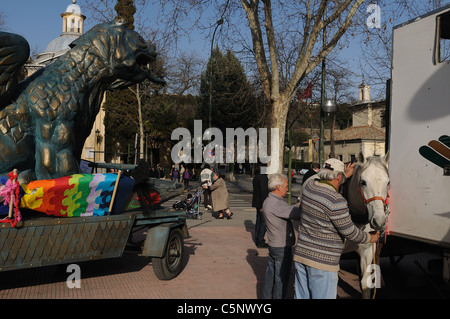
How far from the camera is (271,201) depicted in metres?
5.35

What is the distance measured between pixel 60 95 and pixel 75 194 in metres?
1.68

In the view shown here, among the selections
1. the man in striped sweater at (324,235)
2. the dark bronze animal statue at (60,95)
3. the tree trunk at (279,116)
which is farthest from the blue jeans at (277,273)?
the tree trunk at (279,116)

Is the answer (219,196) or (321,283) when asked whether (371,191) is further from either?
(219,196)

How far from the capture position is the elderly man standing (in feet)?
17.1

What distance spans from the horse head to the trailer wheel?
301 centimetres

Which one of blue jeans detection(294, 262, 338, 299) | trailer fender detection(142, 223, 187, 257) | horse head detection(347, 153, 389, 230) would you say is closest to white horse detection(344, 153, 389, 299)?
horse head detection(347, 153, 389, 230)

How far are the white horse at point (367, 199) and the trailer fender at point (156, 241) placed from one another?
277cm

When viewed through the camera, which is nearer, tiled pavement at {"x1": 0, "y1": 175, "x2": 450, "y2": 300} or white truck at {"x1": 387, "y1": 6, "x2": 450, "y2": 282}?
white truck at {"x1": 387, "y1": 6, "x2": 450, "y2": 282}

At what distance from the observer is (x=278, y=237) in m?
5.22

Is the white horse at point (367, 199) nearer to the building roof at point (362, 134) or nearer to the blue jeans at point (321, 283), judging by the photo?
the blue jeans at point (321, 283)

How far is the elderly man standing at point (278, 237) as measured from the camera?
5.22 m

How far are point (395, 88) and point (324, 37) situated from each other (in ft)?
33.1

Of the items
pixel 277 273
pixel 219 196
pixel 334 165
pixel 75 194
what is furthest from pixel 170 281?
pixel 219 196

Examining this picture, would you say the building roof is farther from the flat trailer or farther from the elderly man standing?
the elderly man standing
